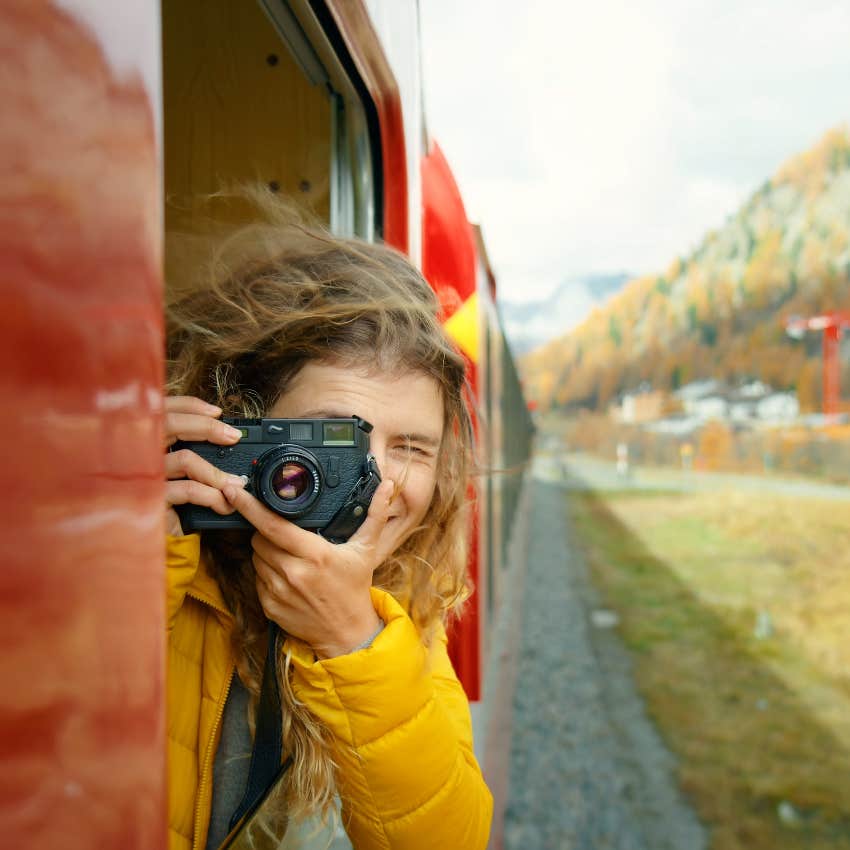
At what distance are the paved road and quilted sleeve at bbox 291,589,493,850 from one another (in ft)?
81.0

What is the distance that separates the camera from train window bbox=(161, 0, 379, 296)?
184cm

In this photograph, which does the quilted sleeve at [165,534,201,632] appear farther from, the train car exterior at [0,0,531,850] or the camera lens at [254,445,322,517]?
the train car exterior at [0,0,531,850]

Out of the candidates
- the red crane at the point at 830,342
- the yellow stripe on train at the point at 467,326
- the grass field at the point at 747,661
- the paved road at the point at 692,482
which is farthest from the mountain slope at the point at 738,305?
the yellow stripe on train at the point at 467,326

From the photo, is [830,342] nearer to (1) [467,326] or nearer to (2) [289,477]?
(1) [467,326]

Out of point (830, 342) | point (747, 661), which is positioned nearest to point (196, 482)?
point (747, 661)

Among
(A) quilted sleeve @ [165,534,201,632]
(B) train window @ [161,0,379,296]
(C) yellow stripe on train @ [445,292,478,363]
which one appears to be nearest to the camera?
(A) quilted sleeve @ [165,534,201,632]

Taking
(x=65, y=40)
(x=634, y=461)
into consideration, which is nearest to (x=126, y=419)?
(x=65, y=40)

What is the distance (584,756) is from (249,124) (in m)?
4.40

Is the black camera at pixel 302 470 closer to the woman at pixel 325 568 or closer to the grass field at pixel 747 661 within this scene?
the woman at pixel 325 568

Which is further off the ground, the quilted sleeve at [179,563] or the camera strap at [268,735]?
→ the quilted sleeve at [179,563]

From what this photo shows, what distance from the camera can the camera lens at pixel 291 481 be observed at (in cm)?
99

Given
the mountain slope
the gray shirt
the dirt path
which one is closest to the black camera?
the gray shirt

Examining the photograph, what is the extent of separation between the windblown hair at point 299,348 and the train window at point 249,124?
0.49 meters

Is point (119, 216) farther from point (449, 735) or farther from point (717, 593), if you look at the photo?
point (717, 593)
